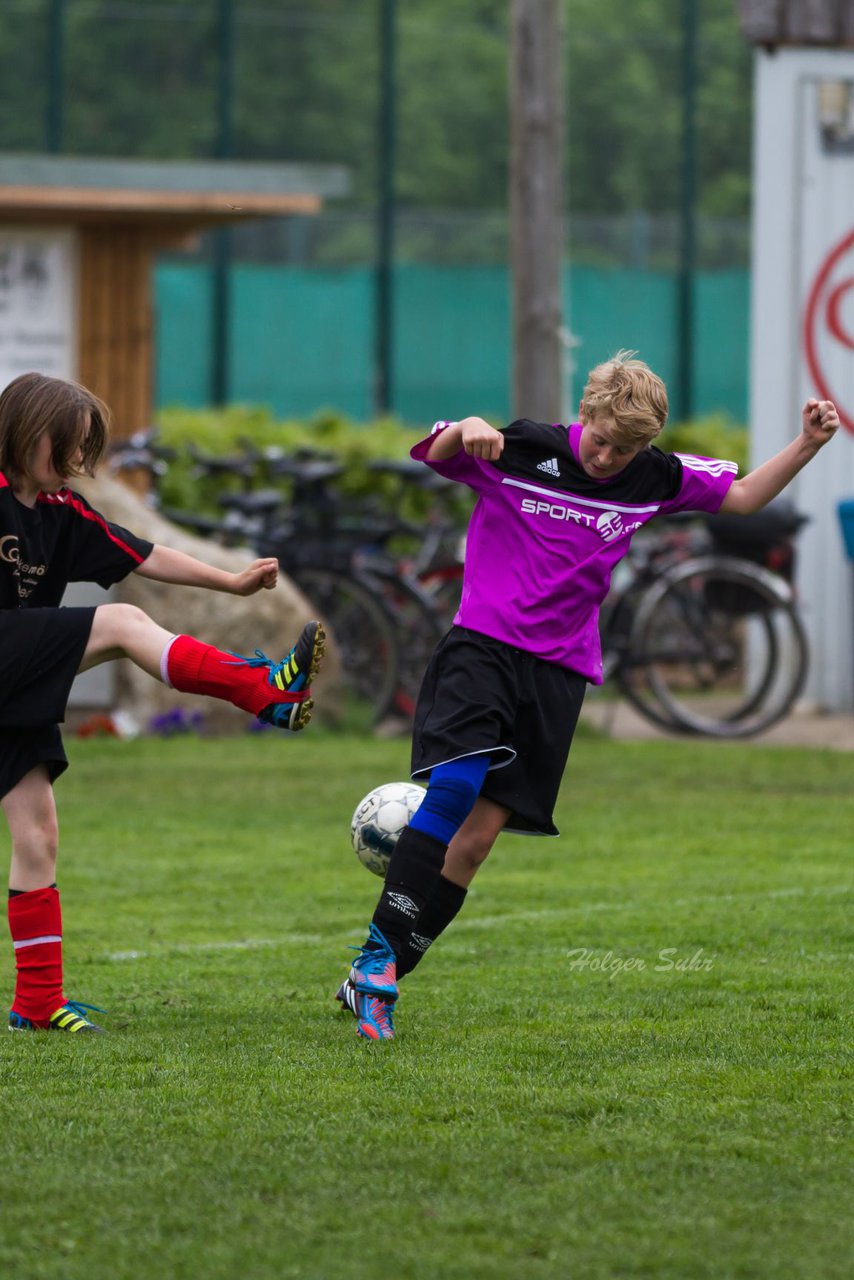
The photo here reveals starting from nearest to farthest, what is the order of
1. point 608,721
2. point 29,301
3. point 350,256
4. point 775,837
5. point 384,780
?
1. point 775,837
2. point 384,780
3. point 608,721
4. point 29,301
5. point 350,256

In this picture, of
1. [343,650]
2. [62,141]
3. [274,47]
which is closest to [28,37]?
[62,141]

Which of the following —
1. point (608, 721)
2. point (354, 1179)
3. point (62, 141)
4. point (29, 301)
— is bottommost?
point (608, 721)

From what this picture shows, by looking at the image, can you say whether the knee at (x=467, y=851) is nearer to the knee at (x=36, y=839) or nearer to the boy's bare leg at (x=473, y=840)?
the boy's bare leg at (x=473, y=840)

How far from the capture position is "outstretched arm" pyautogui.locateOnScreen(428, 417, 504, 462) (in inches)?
204

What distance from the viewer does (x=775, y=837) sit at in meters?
8.80

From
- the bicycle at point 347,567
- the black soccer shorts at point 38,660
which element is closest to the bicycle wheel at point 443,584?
the bicycle at point 347,567

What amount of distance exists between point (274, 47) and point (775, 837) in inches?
630

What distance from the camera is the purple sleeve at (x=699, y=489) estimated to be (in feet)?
18.7

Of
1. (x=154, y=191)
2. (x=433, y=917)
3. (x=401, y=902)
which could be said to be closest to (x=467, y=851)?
(x=433, y=917)

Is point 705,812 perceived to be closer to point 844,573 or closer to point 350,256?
point 844,573

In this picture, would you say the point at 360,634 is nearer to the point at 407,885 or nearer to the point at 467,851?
the point at 467,851

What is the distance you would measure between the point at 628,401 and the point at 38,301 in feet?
31.4

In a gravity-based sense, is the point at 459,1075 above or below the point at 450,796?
below

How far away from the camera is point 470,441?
5.19m
